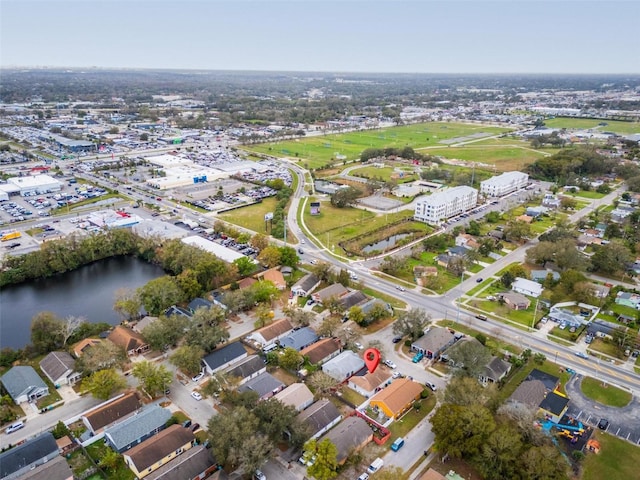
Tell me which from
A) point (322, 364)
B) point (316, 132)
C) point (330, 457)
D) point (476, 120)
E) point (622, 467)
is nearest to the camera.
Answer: point (330, 457)

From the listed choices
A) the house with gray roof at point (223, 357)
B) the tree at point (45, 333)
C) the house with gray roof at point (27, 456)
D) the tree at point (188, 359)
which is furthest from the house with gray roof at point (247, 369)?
the tree at point (45, 333)

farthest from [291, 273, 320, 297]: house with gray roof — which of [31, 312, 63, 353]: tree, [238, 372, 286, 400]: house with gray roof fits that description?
[31, 312, 63, 353]: tree

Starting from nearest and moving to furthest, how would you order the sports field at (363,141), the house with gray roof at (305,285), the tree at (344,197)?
the house with gray roof at (305,285) → the tree at (344,197) → the sports field at (363,141)

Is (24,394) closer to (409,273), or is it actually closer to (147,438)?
(147,438)

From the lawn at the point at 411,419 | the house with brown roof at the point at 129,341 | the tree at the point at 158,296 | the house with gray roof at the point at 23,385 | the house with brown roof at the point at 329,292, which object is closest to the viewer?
the lawn at the point at 411,419

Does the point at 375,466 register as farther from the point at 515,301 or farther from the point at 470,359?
the point at 515,301

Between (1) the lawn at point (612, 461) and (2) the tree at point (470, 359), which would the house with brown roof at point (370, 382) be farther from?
(1) the lawn at point (612, 461)

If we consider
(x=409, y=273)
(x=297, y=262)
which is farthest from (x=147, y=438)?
(x=409, y=273)
